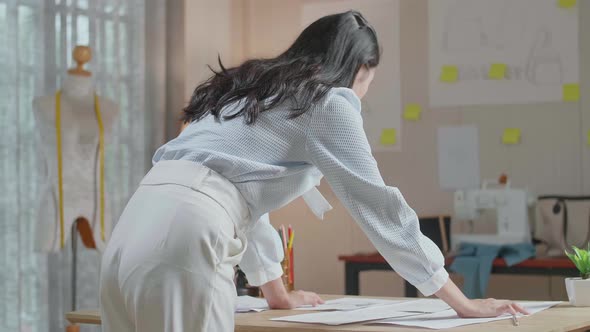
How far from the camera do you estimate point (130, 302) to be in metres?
1.67

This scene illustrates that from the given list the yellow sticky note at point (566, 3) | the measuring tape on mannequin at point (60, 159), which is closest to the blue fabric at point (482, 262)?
the yellow sticky note at point (566, 3)

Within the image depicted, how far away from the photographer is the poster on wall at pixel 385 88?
5.29 m

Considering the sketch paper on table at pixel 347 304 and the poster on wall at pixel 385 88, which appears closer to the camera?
the sketch paper on table at pixel 347 304

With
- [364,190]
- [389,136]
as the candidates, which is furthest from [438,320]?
[389,136]

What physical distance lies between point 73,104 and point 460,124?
208 centimetres

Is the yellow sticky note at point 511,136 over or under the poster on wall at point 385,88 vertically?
under

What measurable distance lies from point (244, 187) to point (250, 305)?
574 millimetres

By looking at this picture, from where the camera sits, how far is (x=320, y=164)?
176 centimetres

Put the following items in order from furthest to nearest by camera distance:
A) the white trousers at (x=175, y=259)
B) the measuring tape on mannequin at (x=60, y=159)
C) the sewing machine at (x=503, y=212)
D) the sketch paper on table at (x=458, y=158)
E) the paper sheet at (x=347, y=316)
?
1. the sketch paper on table at (x=458, y=158)
2. the sewing machine at (x=503, y=212)
3. the measuring tape on mannequin at (x=60, y=159)
4. the paper sheet at (x=347, y=316)
5. the white trousers at (x=175, y=259)

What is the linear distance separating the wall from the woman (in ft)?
10.1

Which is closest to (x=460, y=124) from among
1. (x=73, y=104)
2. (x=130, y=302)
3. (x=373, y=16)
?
(x=373, y=16)

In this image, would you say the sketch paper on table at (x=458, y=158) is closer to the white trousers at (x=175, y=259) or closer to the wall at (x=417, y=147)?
the wall at (x=417, y=147)

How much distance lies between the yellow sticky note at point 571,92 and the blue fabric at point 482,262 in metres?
0.88

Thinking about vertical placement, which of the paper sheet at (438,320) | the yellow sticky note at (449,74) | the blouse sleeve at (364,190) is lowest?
the paper sheet at (438,320)
